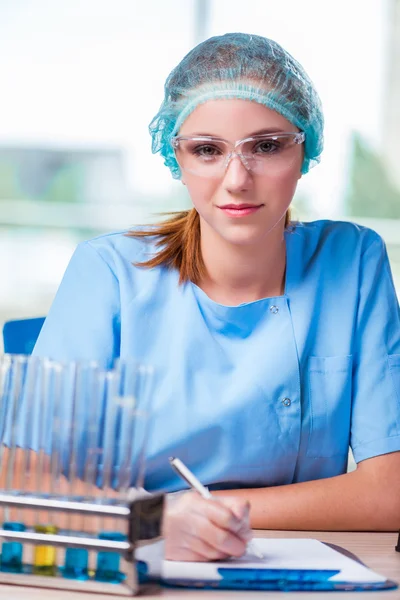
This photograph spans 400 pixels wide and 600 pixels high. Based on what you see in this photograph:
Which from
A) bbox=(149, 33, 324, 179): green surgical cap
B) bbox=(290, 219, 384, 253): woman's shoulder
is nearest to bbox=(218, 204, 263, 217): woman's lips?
bbox=(149, 33, 324, 179): green surgical cap

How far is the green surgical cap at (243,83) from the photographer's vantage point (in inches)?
68.6

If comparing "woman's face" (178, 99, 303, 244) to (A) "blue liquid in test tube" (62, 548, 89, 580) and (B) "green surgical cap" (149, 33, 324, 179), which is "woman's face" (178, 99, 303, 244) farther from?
(A) "blue liquid in test tube" (62, 548, 89, 580)

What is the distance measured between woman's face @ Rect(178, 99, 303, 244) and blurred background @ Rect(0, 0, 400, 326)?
4.43 m

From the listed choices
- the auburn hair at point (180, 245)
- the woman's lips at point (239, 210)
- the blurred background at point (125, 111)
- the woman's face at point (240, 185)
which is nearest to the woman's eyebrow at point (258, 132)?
the woman's face at point (240, 185)

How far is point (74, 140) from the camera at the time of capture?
21.7ft

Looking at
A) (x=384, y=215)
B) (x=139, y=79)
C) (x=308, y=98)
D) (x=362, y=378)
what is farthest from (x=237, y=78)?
(x=384, y=215)

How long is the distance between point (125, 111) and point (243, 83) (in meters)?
4.84

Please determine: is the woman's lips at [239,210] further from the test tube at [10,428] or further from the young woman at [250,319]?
the test tube at [10,428]

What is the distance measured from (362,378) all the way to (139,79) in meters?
4.78

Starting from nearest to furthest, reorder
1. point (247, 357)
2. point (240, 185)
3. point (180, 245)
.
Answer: point (240, 185)
point (247, 357)
point (180, 245)

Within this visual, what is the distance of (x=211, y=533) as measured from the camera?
47.6 inches

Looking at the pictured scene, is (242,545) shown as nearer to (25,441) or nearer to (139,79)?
Answer: (25,441)

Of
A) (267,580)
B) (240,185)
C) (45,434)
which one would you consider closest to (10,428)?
(45,434)

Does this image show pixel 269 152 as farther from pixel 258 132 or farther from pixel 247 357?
pixel 247 357
